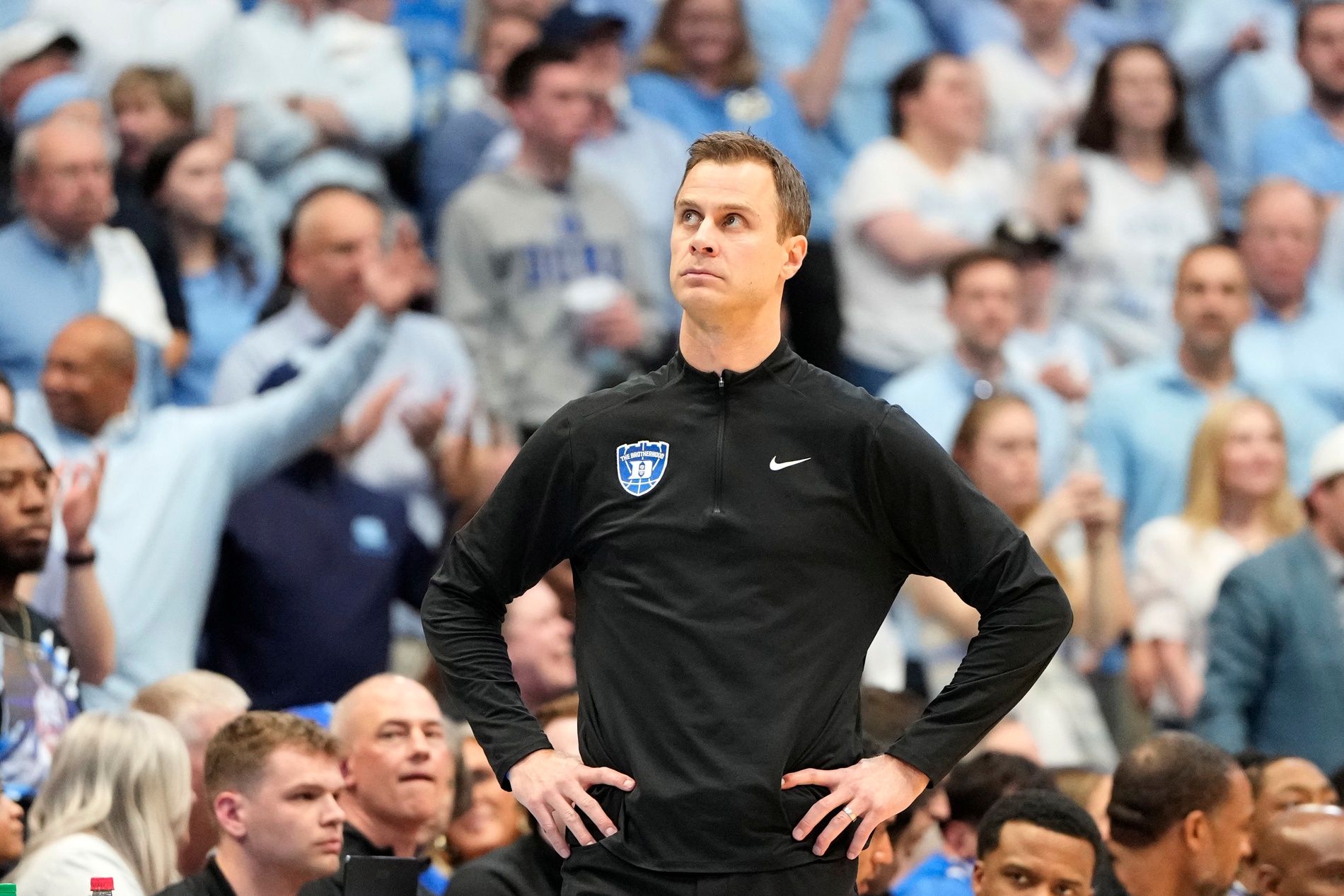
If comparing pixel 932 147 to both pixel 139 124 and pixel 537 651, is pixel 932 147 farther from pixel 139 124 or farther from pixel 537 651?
pixel 537 651

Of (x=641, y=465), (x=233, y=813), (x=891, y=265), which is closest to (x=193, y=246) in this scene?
(x=891, y=265)

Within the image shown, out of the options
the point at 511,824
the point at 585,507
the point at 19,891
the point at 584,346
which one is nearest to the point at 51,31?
the point at 584,346

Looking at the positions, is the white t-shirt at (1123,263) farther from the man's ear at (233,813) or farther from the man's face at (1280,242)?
the man's ear at (233,813)

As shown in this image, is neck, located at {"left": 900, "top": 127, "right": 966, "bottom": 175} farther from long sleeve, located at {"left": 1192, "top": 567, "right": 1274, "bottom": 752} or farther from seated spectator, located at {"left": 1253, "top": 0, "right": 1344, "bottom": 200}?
long sleeve, located at {"left": 1192, "top": 567, "right": 1274, "bottom": 752}

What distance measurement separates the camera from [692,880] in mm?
2875

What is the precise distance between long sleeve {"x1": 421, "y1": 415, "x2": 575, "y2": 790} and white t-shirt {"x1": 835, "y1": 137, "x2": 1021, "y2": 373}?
5103mm

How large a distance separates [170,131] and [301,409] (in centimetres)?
153

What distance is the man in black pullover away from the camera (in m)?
2.90

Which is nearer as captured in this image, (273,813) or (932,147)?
(273,813)

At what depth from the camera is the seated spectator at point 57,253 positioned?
20.8 feet

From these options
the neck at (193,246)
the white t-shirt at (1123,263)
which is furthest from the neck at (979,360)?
the neck at (193,246)

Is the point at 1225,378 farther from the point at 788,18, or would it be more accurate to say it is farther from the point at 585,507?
the point at 585,507

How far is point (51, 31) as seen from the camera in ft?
23.0

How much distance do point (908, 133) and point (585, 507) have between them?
5654 mm
